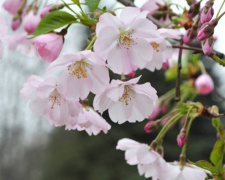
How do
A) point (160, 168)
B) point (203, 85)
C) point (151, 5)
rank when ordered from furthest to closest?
point (203, 85) < point (151, 5) < point (160, 168)

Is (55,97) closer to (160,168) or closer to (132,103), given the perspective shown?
(132,103)

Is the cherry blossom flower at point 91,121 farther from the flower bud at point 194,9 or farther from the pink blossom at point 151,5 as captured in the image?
the pink blossom at point 151,5

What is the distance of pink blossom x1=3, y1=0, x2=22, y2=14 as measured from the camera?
149 cm

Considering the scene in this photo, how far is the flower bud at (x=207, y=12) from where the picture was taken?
2.78ft

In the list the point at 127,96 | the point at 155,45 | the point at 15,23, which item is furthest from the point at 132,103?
the point at 15,23

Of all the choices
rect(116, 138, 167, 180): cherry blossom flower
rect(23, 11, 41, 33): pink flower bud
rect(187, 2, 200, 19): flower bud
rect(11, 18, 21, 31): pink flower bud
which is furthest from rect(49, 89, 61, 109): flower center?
rect(11, 18, 21, 31): pink flower bud

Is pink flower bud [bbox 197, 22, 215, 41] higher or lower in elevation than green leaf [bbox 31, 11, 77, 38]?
lower

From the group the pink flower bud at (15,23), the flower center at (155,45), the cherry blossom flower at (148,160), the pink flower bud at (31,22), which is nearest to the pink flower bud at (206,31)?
the flower center at (155,45)

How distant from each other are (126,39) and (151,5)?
505mm

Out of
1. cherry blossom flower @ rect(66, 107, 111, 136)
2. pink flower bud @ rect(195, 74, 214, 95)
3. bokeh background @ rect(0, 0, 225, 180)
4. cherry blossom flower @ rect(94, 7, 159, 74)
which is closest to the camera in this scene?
cherry blossom flower @ rect(94, 7, 159, 74)

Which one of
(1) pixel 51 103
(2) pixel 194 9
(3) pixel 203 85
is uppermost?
(2) pixel 194 9

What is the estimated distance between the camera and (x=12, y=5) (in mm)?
1499

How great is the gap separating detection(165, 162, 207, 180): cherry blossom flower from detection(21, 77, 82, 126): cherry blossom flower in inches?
12.1

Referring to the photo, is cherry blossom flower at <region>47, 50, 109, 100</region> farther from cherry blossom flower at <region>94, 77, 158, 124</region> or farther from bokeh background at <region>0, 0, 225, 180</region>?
bokeh background at <region>0, 0, 225, 180</region>
